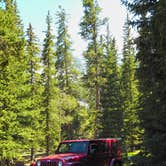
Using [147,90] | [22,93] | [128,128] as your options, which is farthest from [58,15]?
[147,90]

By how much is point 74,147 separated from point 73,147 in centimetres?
5

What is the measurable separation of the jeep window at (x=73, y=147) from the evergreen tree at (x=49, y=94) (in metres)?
25.7

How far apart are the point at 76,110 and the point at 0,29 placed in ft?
109

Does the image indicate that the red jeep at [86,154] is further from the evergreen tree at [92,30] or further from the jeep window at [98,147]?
the evergreen tree at [92,30]

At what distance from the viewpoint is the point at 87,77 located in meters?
38.9

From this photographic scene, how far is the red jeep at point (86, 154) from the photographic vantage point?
13.5 metres

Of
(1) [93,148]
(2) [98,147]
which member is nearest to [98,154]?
(2) [98,147]

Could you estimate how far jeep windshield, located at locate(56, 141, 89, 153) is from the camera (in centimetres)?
1479

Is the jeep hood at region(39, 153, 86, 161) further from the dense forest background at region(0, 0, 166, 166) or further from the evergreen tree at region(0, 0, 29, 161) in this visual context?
the evergreen tree at region(0, 0, 29, 161)

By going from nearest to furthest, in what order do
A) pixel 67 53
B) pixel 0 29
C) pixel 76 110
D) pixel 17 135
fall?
pixel 0 29 → pixel 17 135 → pixel 67 53 → pixel 76 110

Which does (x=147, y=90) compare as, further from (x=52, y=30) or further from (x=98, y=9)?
(x=52, y=30)

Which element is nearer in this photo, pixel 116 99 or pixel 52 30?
pixel 116 99

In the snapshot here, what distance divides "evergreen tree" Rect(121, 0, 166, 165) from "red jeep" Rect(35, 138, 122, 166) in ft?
9.80

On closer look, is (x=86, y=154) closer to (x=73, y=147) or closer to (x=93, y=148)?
(x=93, y=148)
